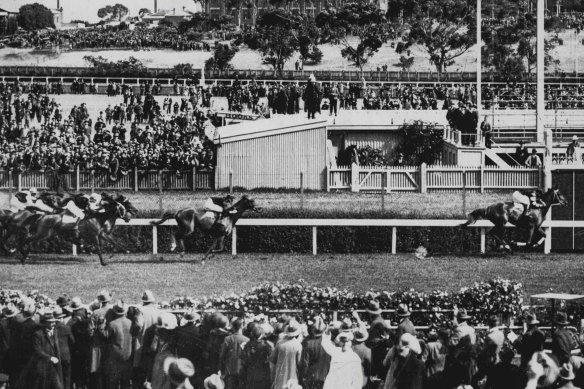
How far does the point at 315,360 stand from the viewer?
11.8 meters

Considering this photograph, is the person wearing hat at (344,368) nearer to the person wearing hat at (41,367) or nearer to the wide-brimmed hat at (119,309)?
the wide-brimmed hat at (119,309)

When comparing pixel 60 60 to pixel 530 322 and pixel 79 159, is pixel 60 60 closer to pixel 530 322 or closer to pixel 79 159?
pixel 79 159

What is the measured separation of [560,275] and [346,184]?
10.9 meters

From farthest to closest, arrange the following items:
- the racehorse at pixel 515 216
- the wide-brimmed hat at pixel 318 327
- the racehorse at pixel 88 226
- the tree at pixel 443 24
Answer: the tree at pixel 443 24 < the racehorse at pixel 515 216 < the racehorse at pixel 88 226 < the wide-brimmed hat at pixel 318 327

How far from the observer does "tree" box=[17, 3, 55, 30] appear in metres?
107

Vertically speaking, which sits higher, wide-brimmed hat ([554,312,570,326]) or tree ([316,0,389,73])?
tree ([316,0,389,73])

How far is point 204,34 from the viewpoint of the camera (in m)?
112

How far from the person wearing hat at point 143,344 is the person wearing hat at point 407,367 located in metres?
2.54

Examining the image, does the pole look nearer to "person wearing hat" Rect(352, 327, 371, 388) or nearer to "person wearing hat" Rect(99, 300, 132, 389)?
"person wearing hat" Rect(352, 327, 371, 388)

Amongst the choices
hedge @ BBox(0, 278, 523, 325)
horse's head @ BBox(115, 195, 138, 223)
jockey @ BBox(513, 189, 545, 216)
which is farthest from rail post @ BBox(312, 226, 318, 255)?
hedge @ BBox(0, 278, 523, 325)

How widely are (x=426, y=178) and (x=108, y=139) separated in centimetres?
1102

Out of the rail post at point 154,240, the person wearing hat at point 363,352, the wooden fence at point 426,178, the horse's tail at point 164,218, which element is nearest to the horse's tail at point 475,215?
the horse's tail at point 164,218

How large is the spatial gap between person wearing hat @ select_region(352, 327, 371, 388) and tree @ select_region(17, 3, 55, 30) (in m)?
98.5

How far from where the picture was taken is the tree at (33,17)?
10712cm
